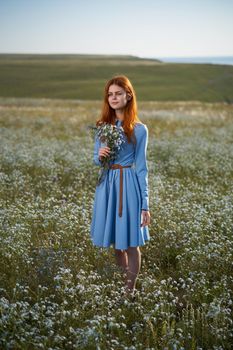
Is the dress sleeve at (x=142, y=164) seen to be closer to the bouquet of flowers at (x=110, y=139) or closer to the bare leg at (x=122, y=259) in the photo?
the bouquet of flowers at (x=110, y=139)

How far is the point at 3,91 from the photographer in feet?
244

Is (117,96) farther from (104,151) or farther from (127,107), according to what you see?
(104,151)

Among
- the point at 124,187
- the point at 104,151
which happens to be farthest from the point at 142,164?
the point at 104,151

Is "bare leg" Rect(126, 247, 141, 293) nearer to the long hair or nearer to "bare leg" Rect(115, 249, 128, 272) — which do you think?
"bare leg" Rect(115, 249, 128, 272)

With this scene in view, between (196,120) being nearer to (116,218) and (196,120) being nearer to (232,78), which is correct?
(116,218)

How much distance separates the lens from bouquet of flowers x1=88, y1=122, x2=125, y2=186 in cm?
536

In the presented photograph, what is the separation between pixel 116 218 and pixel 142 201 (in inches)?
14.9

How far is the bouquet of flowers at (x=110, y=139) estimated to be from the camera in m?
5.36

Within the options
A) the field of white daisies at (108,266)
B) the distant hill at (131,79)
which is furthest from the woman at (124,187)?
the distant hill at (131,79)

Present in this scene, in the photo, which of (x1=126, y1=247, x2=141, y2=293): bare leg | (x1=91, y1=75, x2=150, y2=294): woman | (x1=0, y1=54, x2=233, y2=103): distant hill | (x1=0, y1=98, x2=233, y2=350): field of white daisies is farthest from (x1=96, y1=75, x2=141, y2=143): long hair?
(x1=0, y1=54, x2=233, y2=103): distant hill

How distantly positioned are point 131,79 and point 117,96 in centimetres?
9195

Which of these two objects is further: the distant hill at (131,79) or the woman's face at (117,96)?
the distant hill at (131,79)

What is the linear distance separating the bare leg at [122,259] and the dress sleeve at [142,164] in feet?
Answer: 2.57

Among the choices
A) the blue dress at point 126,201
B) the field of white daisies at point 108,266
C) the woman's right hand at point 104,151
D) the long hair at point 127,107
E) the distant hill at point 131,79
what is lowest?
the field of white daisies at point 108,266
